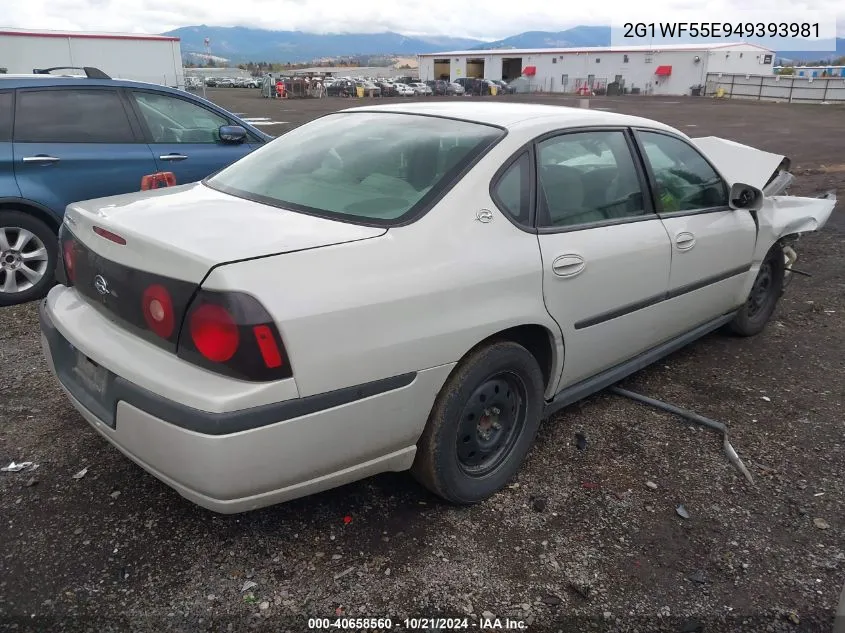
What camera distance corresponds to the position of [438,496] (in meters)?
2.78

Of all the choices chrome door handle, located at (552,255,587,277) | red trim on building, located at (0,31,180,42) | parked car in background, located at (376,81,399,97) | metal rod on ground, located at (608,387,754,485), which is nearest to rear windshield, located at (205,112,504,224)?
chrome door handle, located at (552,255,587,277)

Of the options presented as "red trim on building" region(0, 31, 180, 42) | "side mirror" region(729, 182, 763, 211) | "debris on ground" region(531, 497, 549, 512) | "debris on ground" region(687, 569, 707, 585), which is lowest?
"debris on ground" region(687, 569, 707, 585)

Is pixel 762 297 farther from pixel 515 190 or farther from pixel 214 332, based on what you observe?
pixel 214 332

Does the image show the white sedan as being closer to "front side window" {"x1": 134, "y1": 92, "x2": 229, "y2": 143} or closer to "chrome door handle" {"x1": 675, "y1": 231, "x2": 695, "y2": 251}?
"chrome door handle" {"x1": 675, "y1": 231, "x2": 695, "y2": 251}

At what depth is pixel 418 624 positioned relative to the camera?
2205 mm

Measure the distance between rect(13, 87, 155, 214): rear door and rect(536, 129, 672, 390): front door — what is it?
379 cm

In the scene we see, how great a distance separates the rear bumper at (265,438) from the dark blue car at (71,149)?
3.10 metres

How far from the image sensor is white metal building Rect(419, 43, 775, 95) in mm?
56688

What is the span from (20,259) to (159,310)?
3.51 m

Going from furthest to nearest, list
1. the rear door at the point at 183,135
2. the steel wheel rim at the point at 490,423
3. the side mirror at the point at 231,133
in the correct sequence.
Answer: the side mirror at the point at 231,133 → the rear door at the point at 183,135 → the steel wheel rim at the point at 490,423

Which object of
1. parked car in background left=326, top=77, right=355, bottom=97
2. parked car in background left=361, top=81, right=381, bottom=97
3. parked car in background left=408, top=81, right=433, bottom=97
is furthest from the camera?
parked car in background left=408, top=81, right=433, bottom=97

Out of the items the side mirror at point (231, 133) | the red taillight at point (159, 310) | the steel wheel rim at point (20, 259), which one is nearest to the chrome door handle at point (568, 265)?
the red taillight at point (159, 310)

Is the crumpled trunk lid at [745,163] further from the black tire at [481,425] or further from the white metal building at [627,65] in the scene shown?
the white metal building at [627,65]

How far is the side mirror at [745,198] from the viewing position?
393 centimetres
